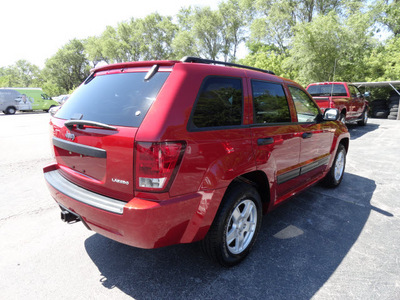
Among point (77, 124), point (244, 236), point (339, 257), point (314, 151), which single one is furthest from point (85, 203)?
point (314, 151)

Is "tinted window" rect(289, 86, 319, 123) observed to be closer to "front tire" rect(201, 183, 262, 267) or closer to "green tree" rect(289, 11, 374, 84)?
"front tire" rect(201, 183, 262, 267)

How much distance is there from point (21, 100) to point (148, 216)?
1088 inches

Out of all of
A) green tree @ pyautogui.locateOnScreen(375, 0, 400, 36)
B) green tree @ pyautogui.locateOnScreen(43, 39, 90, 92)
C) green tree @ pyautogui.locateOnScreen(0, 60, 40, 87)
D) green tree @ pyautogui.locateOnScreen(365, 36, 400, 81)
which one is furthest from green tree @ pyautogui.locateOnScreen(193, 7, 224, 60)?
green tree @ pyautogui.locateOnScreen(0, 60, 40, 87)

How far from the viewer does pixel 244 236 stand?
2.49m

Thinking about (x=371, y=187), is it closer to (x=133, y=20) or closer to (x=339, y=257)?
(x=339, y=257)

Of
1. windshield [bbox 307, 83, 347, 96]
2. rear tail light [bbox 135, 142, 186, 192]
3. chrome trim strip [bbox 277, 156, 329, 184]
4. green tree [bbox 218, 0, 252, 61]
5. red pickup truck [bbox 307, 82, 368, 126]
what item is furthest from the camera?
green tree [bbox 218, 0, 252, 61]

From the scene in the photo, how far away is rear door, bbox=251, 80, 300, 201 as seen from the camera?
2.43 m

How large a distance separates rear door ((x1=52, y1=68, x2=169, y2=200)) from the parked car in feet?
85.0

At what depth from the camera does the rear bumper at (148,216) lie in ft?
5.63

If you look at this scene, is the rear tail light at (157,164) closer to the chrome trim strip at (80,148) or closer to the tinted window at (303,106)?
the chrome trim strip at (80,148)

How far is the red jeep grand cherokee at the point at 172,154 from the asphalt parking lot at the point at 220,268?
0.31 metres

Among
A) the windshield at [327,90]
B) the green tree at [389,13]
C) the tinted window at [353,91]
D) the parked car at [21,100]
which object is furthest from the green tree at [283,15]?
the parked car at [21,100]

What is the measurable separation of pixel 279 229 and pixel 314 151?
1.21m

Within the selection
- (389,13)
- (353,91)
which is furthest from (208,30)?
(353,91)
